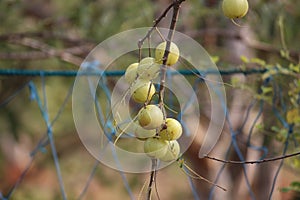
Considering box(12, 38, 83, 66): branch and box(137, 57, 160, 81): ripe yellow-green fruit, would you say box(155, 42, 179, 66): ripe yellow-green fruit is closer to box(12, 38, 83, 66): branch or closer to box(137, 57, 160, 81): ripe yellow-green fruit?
box(137, 57, 160, 81): ripe yellow-green fruit

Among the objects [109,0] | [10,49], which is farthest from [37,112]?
[109,0]

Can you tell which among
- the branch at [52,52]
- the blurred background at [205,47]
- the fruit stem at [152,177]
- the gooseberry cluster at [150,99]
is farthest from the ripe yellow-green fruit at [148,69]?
the branch at [52,52]

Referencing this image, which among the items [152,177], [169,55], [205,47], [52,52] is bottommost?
[152,177]

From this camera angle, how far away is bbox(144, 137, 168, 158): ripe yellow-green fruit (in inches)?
24.5

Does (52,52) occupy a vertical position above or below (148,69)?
above

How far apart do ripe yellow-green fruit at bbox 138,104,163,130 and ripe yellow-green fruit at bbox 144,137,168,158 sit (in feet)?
0.11

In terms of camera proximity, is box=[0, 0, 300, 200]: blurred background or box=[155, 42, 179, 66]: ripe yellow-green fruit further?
box=[0, 0, 300, 200]: blurred background

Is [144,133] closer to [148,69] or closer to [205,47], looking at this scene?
[148,69]

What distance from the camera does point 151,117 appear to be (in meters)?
0.59

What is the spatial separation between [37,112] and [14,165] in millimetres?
1456

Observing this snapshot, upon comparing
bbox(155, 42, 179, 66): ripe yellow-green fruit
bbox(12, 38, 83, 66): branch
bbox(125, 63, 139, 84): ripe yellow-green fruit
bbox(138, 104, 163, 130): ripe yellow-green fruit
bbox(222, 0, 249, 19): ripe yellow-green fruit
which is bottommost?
bbox(138, 104, 163, 130): ripe yellow-green fruit

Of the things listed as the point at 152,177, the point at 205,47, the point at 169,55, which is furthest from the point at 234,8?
the point at 205,47

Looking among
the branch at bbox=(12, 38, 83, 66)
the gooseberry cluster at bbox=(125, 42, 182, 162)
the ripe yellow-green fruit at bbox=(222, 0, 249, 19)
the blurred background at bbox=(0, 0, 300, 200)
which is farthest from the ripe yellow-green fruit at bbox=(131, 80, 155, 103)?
the branch at bbox=(12, 38, 83, 66)

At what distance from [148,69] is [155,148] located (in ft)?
0.29
